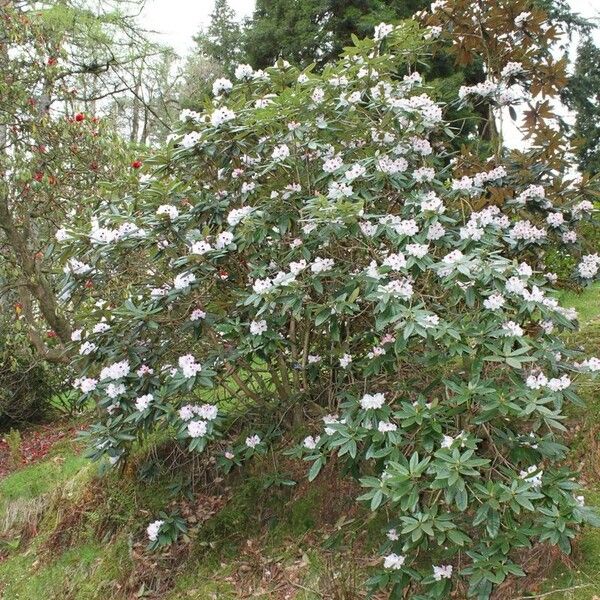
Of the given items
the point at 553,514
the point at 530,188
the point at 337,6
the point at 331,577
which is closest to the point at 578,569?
the point at 553,514

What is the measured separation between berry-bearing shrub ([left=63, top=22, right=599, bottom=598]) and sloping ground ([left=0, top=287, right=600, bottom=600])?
25 cm

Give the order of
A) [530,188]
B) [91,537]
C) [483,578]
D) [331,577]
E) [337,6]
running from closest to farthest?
[483,578], [331,577], [530,188], [91,537], [337,6]

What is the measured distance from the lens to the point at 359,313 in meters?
3.04

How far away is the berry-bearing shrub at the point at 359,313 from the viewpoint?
90.5 inches

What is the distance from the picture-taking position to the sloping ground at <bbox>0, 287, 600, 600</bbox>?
9.77 ft

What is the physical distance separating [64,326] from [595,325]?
163 inches

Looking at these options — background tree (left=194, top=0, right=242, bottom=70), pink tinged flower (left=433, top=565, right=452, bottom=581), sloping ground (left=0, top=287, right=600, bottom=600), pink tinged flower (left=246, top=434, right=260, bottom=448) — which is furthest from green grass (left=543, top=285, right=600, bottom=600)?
background tree (left=194, top=0, right=242, bottom=70)

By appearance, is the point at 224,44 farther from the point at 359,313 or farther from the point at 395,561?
the point at 395,561

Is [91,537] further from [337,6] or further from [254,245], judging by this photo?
[337,6]

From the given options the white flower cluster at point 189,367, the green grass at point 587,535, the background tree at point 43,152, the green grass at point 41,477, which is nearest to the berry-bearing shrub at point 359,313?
the white flower cluster at point 189,367

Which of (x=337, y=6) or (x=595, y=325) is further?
(x=337, y=6)

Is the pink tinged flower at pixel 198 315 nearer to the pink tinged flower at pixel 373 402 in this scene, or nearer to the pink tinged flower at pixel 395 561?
the pink tinged flower at pixel 373 402

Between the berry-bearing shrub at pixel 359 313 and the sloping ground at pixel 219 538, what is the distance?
250mm

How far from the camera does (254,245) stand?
124 inches
